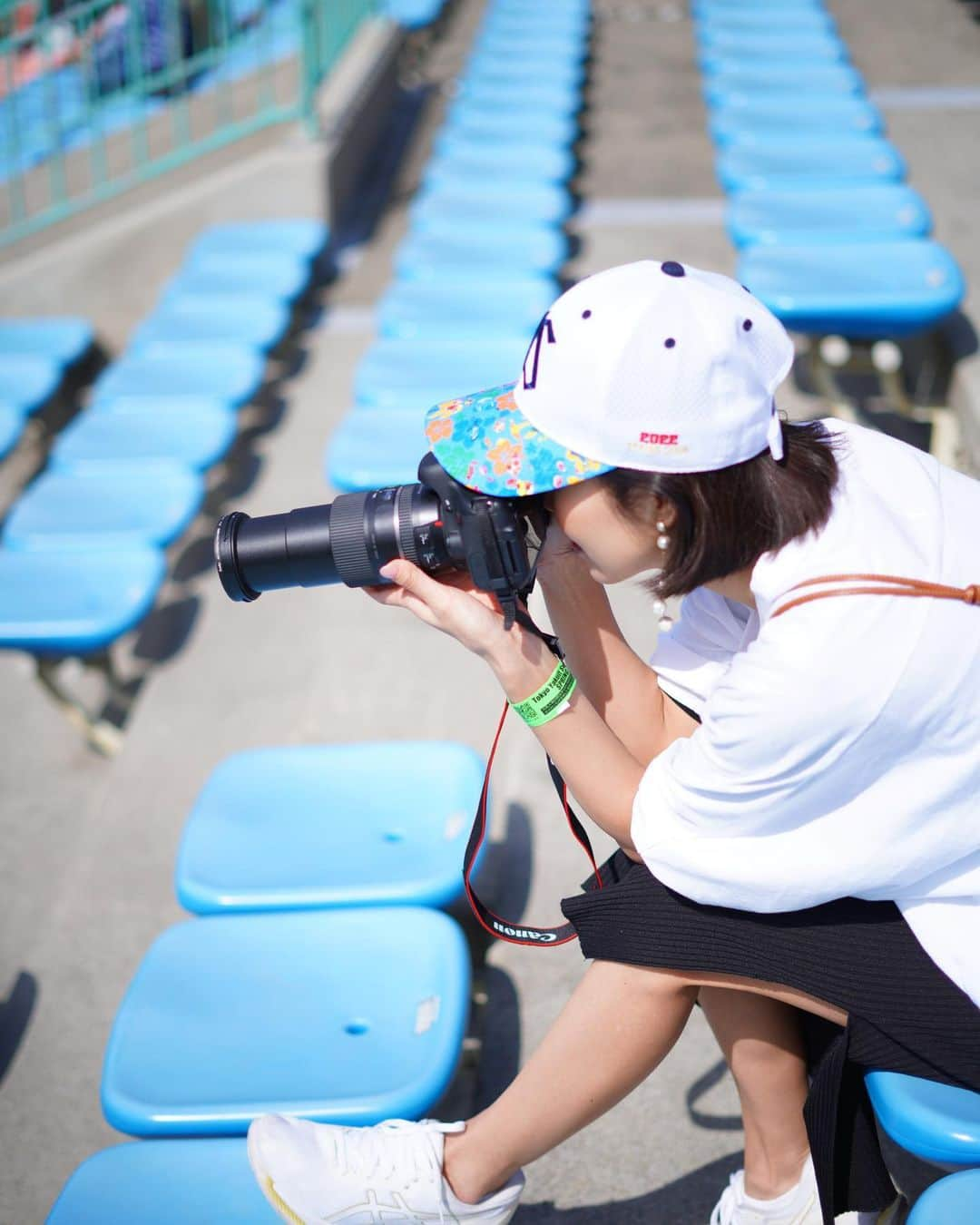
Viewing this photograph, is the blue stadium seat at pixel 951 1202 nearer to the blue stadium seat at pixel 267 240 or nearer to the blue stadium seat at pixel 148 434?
the blue stadium seat at pixel 148 434

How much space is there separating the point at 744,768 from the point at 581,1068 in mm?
367

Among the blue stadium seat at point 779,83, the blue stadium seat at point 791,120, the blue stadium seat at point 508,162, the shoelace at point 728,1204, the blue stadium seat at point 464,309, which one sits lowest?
the shoelace at point 728,1204

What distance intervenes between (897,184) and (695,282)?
8.24 feet

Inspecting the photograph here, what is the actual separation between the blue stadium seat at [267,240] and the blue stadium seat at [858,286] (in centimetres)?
141

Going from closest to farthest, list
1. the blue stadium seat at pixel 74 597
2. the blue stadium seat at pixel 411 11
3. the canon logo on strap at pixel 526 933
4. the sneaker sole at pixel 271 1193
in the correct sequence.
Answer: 1. the sneaker sole at pixel 271 1193
2. the canon logo on strap at pixel 526 933
3. the blue stadium seat at pixel 74 597
4. the blue stadium seat at pixel 411 11

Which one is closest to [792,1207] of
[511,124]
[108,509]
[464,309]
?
[108,509]

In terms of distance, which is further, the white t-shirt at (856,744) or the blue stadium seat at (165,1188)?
the blue stadium seat at (165,1188)

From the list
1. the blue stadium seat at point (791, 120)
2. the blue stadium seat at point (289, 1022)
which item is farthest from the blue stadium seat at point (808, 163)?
the blue stadium seat at point (289, 1022)

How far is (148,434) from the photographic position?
2.67 m

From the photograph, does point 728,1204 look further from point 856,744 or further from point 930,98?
point 930,98

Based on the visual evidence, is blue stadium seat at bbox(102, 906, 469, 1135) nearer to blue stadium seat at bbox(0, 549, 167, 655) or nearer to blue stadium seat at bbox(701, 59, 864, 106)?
blue stadium seat at bbox(0, 549, 167, 655)

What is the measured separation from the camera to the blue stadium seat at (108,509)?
2.35 metres

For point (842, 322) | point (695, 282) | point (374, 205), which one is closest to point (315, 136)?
point (374, 205)

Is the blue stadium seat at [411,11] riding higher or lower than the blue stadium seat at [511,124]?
higher
